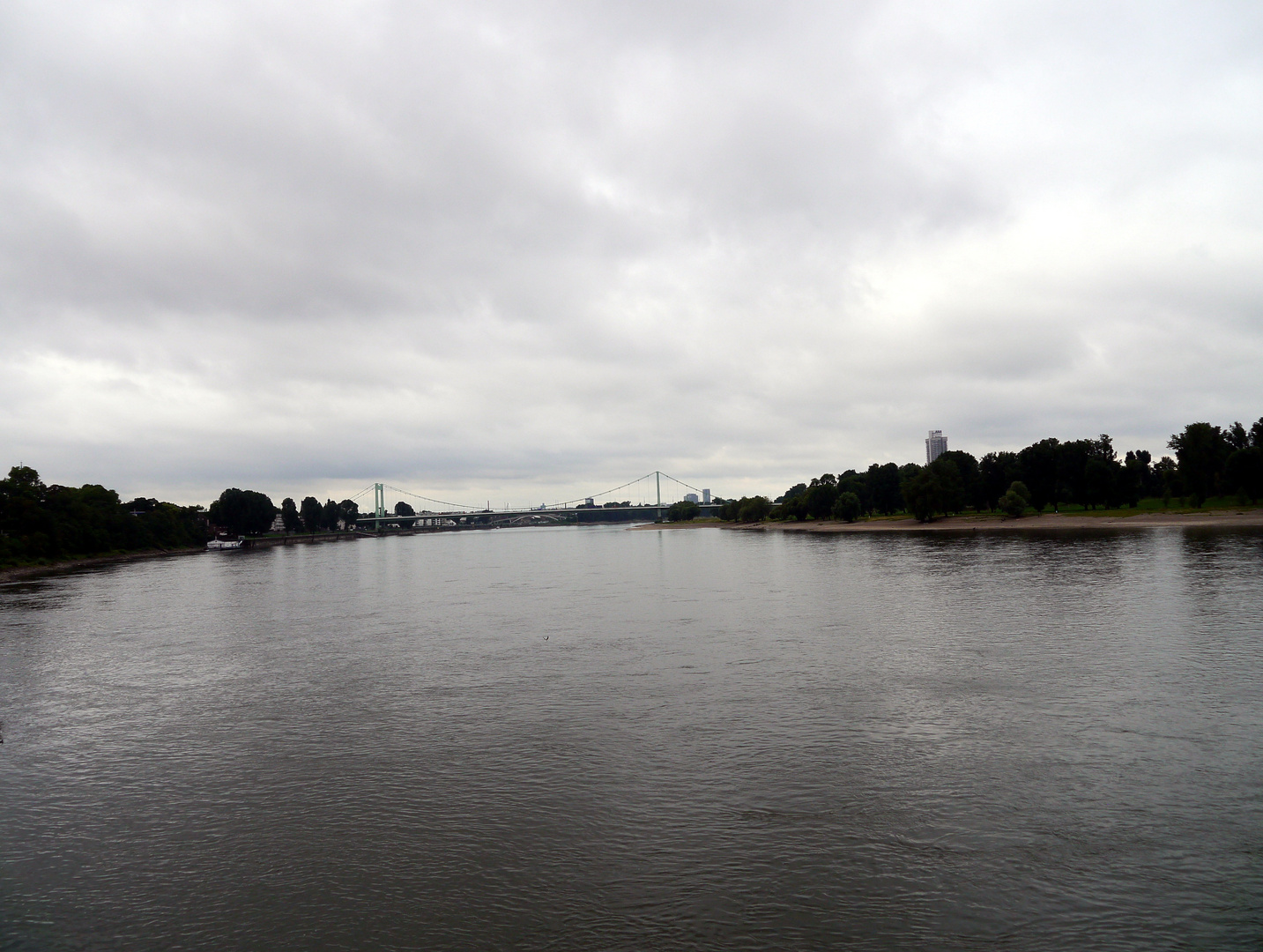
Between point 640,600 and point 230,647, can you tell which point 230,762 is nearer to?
point 230,647

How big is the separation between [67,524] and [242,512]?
75.5m

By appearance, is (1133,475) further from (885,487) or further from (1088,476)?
(885,487)

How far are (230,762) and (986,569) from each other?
144 ft

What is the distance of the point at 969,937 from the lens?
830 cm

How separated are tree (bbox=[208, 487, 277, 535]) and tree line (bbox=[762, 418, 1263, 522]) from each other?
14632 cm

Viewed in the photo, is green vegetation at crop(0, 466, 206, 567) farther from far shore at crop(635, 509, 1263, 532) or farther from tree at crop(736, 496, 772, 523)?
tree at crop(736, 496, 772, 523)

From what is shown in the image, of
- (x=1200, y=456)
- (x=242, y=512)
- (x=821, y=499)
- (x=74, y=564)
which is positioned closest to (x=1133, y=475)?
(x=1200, y=456)

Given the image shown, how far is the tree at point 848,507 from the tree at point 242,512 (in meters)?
134

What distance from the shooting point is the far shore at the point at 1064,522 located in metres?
80.1

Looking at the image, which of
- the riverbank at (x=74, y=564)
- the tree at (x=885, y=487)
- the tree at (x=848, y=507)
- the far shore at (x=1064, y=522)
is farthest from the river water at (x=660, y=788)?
the tree at (x=885, y=487)

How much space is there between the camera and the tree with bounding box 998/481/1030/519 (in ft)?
332

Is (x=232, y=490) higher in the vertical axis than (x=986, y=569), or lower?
higher

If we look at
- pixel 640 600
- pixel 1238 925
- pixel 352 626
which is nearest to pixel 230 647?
pixel 352 626

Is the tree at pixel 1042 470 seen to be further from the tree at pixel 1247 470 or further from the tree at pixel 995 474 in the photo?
the tree at pixel 1247 470
